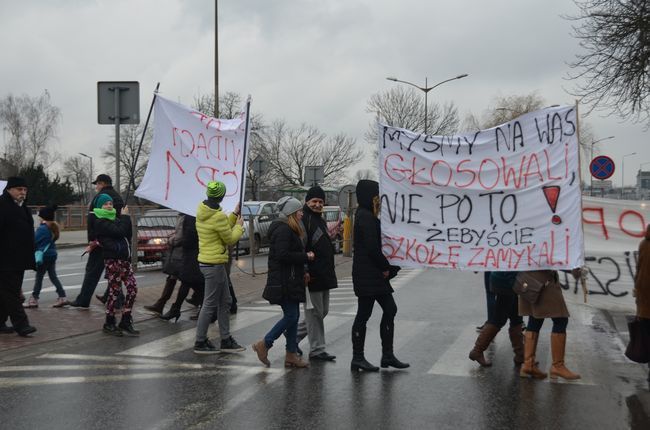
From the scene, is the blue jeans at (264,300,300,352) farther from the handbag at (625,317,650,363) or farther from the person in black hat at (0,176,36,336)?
the person in black hat at (0,176,36,336)

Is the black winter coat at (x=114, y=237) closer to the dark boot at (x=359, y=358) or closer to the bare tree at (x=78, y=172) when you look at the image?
the dark boot at (x=359, y=358)

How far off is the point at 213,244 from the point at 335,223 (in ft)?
59.3

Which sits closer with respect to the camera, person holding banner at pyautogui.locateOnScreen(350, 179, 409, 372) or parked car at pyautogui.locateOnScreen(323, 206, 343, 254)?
person holding banner at pyautogui.locateOnScreen(350, 179, 409, 372)

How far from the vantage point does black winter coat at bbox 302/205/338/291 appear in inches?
280

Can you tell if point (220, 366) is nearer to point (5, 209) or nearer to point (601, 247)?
point (5, 209)

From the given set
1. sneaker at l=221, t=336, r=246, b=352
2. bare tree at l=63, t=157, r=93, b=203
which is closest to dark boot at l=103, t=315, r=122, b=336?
sneaker at l=221, t=336, r=246, b=352

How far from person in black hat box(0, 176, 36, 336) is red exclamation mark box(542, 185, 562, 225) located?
19.6 feet

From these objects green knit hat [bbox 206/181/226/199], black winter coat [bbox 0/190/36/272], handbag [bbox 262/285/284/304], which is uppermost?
green knit hat [bbox 206/181/226/199]

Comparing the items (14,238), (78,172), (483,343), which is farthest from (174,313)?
(78,172)

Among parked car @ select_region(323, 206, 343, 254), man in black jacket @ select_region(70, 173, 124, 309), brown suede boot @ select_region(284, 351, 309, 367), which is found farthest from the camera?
parked car @ select_region(323, 206, 343, 254)

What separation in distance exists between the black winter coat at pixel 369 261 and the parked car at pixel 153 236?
40.1 ft

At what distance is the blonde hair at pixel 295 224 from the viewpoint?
6.98m

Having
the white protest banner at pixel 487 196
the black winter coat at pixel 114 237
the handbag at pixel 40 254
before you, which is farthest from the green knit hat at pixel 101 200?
the white protest banner at pixel 487 196

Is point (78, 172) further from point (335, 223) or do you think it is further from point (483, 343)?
point (483, 343)
